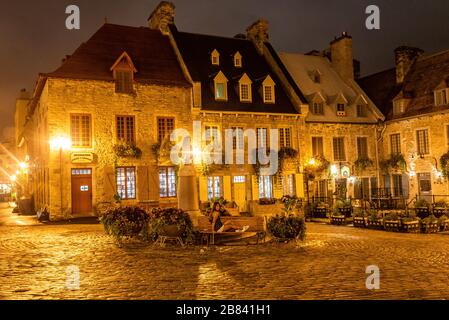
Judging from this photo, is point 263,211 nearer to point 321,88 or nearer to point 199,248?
point 199,248

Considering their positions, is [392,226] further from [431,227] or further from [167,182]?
[167,182]

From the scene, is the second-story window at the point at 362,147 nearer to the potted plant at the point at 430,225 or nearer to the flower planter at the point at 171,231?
the potted plant at the point at 430,225

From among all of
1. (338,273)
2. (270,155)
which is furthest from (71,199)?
(338,273)

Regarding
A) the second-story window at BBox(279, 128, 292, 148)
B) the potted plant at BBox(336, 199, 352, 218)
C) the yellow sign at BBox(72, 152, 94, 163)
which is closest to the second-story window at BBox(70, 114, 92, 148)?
the yellow sign at BBox(72, 152, 94, 163)

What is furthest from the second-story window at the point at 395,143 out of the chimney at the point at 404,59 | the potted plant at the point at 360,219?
the potted plant at the point at 360,219

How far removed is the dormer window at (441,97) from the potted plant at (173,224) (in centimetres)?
1945

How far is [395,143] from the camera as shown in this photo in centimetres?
2998

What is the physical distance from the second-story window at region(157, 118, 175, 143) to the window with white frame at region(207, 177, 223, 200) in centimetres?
347

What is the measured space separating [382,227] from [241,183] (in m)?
9.87

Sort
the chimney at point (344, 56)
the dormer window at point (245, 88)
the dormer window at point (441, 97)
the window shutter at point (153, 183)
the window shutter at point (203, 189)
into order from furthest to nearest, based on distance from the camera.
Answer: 1. the chimney at point (344, 56)
2. the dormer window at point (245, 88)
3. the dormer window at point (441, 97)
4. the window shutter at point (203, 189)
5. the window shutter at point (153, 183)

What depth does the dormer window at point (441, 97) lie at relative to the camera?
26.5 metres

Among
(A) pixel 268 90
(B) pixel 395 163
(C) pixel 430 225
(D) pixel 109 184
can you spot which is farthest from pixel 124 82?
(B) pixel 395 163

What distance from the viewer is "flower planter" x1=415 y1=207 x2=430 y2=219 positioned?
72.7 feet

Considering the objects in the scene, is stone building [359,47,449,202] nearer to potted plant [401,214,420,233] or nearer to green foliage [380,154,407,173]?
green foliage [380,154,407,173]
